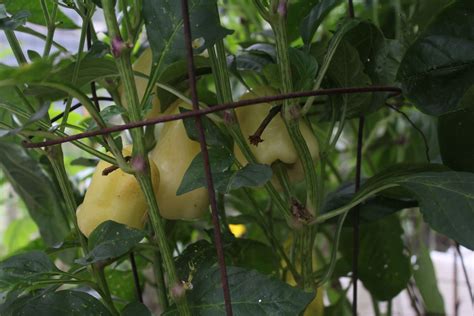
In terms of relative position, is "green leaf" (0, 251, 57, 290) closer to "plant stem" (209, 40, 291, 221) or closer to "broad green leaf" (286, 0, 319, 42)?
"plant stem" (209, 40, 291, 221)

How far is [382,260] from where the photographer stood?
0.72m

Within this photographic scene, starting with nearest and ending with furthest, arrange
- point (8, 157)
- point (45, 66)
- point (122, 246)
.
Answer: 1. point (45, 66)
2. point (122, 246)
3. point (8, 157)

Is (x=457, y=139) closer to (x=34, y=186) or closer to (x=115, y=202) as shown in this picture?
(x=115, y=202)

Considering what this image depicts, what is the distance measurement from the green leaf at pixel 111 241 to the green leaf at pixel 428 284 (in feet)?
1.64

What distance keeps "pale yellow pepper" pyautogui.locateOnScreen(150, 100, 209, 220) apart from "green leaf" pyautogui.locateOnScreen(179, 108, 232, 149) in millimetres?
38

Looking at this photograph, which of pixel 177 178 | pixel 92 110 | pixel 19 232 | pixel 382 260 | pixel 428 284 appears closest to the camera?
pixel 92 110

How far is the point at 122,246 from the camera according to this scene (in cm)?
40

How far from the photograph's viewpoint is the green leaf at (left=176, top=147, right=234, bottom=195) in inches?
15.8

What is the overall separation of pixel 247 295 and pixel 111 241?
0.29ft

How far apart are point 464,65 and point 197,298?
25 cm

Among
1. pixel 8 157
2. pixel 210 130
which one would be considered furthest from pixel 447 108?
pixel 8 157

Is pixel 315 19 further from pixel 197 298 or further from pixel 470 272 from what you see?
pixel 470 272

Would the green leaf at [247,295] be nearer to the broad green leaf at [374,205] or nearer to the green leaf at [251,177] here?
the green leaf at [251,177]

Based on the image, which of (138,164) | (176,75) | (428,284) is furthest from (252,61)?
(428,284)
